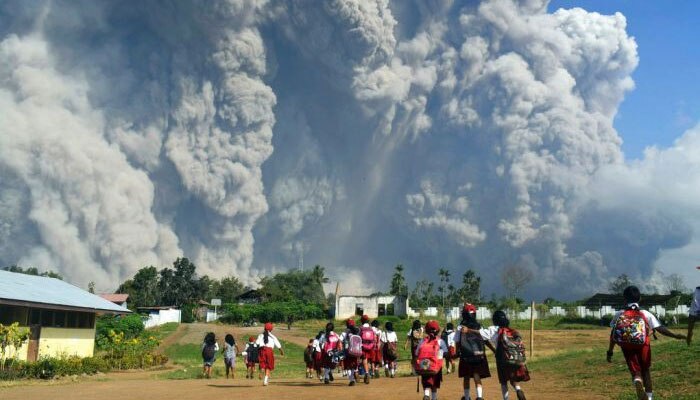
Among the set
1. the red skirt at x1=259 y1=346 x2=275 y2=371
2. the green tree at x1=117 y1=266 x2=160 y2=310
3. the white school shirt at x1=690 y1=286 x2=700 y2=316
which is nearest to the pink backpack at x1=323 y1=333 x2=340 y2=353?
the red skirt at x1=259 y1=346 x2=275 y2=371

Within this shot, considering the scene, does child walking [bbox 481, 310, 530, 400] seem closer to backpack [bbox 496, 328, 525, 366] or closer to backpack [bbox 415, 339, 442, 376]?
backpack [bbox 496, 328, 525, 366]

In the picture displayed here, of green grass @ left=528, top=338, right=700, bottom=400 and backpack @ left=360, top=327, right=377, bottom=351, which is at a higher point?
backpack @ left=360, top=327, right=377, bottom=351

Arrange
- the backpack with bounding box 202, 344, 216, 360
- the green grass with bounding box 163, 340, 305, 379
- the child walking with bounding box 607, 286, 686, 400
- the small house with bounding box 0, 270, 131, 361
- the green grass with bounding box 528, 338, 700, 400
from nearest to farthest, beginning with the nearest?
the child walking with bounding box 607, 286, 686, 400, the green grass with bounding box 528, 338, 700, 400, the backpack with bounding box 202, 344, 216, 360, the small house with bounding box 0, 270, 131, 361, the green grass with bounding box 163, 340, 305, 379

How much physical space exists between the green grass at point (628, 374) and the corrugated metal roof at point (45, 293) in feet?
62.6

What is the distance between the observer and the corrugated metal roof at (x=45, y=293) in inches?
977

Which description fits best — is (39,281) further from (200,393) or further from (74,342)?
(200,393)

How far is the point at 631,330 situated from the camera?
880 cm

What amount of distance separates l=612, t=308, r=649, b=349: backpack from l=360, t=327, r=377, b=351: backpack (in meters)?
7.66

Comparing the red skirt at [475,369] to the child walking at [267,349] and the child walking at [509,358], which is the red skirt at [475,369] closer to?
the child walking at [509,358]

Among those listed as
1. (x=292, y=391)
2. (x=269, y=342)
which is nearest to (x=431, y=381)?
(x=292, y=391)

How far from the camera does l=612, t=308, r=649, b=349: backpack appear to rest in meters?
8.75

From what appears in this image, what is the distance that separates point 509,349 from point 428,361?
1.38 meters

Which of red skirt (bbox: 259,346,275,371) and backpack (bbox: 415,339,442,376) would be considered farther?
red skirt (bbox: 259,346,275,371)

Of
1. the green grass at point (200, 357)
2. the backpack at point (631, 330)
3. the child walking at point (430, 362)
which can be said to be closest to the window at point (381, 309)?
the green grass at point (200, 357)
